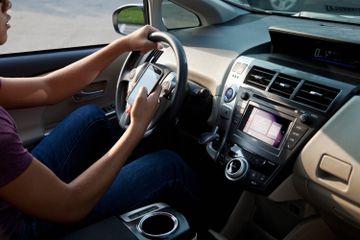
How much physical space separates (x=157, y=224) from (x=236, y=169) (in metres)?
0.41

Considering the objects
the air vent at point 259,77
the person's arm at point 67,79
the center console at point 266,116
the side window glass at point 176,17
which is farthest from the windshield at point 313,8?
the person's arm at point 67,79

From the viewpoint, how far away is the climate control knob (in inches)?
58.2

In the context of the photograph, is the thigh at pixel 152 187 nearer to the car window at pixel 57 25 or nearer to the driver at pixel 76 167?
the driver at pixel 76 167

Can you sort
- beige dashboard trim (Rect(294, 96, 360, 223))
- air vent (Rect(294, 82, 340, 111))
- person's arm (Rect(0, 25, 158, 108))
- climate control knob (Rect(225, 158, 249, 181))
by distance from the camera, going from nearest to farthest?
beige dashboard trim (Rect(294, 96, 360, 223)), air vent (Rect(294, 82, 340, 111)), climate control knob (Rect(225, 158, 249, 181)), person's arm (Rect(0, 25, 158, 108))

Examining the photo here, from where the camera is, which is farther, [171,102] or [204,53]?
[204,53]

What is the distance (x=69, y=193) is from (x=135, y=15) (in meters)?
1.41

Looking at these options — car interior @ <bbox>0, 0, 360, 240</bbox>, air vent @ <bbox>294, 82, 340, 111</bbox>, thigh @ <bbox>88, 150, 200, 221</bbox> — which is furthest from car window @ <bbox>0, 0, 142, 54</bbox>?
air vent @ <bbox>294, 82, 340, 111</bbox>

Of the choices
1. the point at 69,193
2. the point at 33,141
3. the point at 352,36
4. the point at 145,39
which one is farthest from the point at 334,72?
the point at 33,141

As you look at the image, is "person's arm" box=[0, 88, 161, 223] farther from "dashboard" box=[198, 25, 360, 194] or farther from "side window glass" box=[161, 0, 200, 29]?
"side window glass" box=[161, 0, 200, 29]

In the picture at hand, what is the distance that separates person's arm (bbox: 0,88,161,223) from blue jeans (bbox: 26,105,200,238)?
161mm

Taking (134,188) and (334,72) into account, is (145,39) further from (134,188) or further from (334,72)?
(334,72)

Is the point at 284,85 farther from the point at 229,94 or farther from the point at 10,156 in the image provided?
the point at 10,156

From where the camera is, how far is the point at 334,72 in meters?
1.52

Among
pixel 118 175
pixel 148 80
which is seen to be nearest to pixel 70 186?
pixel 118 175
